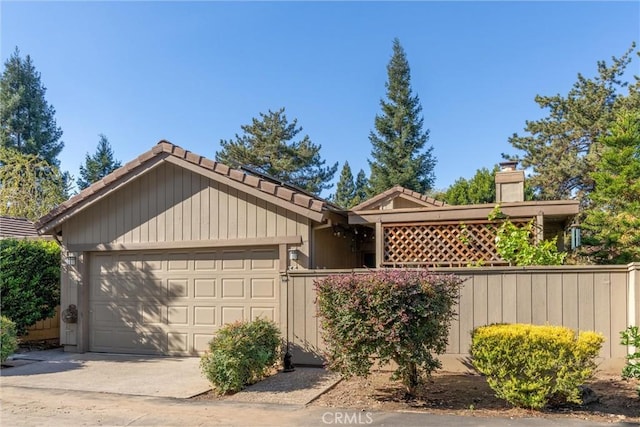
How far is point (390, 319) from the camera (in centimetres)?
530

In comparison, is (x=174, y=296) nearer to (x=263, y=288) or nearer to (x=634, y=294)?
(x=263, y=288)

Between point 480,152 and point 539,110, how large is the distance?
4.05 meters

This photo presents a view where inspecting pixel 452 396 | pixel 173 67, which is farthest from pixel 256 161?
pixel 452 396

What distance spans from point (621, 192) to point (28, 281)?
14.0m

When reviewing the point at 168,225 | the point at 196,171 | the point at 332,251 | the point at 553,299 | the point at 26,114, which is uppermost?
the point at 26,114

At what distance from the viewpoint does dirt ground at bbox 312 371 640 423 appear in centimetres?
507

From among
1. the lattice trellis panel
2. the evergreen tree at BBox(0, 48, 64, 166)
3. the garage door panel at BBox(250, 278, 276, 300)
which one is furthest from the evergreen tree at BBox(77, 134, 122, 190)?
the lattice trellis panel

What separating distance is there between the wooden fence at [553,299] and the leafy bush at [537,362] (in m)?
1.44

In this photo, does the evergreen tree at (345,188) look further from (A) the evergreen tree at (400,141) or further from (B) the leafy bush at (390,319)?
(B) the leafy bush at (390,319)

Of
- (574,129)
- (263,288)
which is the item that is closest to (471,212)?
(263,288)

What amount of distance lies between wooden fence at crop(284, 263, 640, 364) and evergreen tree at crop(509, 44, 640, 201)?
1770cm

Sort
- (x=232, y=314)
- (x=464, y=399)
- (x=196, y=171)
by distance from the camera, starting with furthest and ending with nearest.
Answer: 1. (x=196, y=171)
2. (x=232, y=314)
3. (x=464, y=399)

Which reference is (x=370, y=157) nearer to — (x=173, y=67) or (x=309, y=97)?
(x=309, y=97)

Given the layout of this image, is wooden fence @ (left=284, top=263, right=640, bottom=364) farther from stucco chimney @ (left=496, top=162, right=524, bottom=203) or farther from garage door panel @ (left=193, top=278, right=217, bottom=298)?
garage door panel @ (left=193, top=278, right=217, bottom=298)
